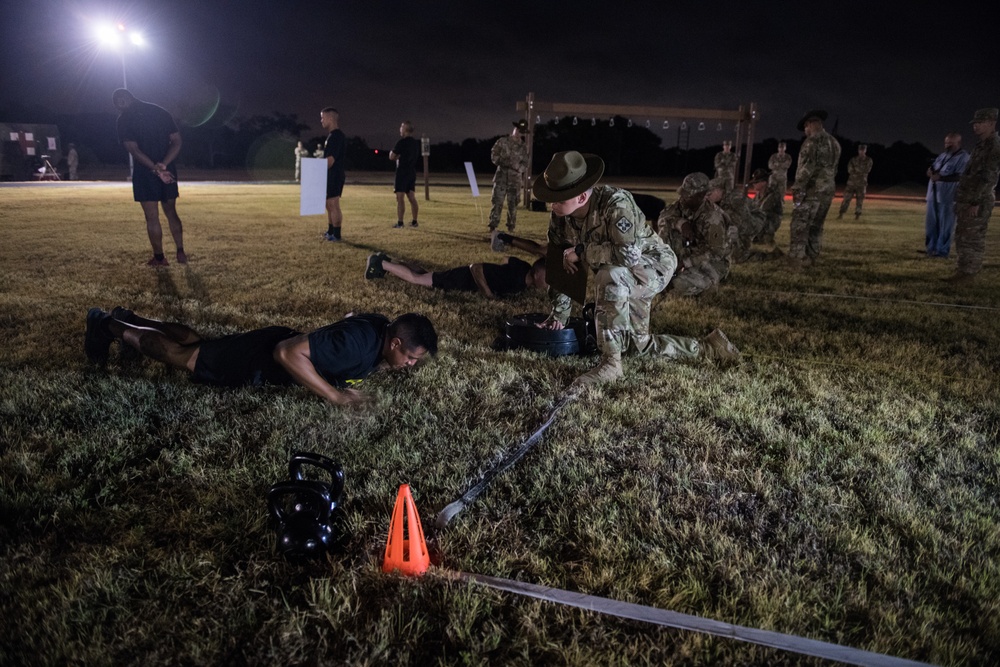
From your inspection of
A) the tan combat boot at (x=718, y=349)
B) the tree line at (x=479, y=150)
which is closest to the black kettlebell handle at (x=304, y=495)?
the tan combat boot at (x=718, y=349)

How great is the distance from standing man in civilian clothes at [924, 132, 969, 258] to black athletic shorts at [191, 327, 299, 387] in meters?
11.2

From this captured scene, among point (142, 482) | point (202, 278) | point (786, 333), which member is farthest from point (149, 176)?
point (786, 333)

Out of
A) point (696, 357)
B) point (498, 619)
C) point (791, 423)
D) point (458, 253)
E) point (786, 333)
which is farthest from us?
point (458, 253)

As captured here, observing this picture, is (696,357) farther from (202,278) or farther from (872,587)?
(202,278)

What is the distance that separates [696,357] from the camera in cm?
509

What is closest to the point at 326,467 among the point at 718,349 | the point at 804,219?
the point at 718,349

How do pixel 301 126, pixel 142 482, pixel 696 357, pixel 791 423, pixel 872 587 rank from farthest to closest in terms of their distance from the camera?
pixel 301 126
pixel 696 357
pixel 791 423
pixel 142 482
pixel 872 587

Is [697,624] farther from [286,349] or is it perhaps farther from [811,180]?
[811,180]

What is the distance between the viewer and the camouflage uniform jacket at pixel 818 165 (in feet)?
30.4

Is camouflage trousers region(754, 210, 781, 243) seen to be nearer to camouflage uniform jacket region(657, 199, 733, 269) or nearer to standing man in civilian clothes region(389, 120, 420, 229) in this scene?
camouflage uniform jacket region(657, 199, 733, 269)

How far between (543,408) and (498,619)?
6.37 ft

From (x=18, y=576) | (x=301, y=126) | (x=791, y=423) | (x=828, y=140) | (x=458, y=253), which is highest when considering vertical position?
(x=301, y=126)

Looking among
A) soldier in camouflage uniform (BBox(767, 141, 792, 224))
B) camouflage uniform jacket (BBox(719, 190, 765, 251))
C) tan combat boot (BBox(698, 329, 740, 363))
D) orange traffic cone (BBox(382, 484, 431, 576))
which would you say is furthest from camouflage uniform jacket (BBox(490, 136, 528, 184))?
orange traffic cone (BBox(382, 484, 431, 576))

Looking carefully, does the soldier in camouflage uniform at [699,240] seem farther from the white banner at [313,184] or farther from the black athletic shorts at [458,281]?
the white banner at [313,184]
